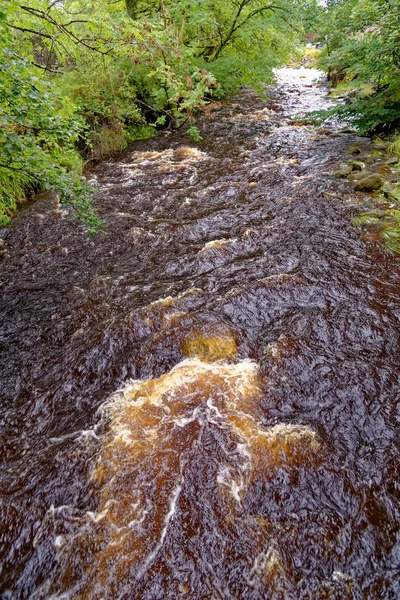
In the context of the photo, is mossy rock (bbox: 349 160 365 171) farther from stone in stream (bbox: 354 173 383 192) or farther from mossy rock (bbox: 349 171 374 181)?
stone in stream (bbox: 354 173 383 192)

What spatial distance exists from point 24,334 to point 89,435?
2281 mm

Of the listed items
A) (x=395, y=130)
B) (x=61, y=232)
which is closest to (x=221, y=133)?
(x=395, y=130)

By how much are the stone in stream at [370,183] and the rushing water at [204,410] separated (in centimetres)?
56

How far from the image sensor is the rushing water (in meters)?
2.71

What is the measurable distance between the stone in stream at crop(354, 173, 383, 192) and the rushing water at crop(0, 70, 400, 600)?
0.56 metres

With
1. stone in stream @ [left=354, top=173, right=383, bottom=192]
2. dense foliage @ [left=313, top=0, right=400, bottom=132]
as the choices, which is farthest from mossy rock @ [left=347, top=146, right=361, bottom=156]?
stone in stream @ [left=354, top=173, right=383, bottom=192]

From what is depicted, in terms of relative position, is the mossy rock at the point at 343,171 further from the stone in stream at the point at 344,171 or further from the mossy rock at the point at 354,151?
the mossy rock at the point at 354,151

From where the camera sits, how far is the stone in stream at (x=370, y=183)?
309 inches

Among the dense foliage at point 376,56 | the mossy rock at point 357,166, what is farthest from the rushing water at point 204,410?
the dense foliage at point 376,56

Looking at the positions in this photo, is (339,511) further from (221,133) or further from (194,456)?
(221,133)

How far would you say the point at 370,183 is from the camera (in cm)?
785

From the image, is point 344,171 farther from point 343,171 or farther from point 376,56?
point 376,56

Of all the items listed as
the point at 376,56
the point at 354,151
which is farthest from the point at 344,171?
the point at 376,56

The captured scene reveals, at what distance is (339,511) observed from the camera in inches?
116
